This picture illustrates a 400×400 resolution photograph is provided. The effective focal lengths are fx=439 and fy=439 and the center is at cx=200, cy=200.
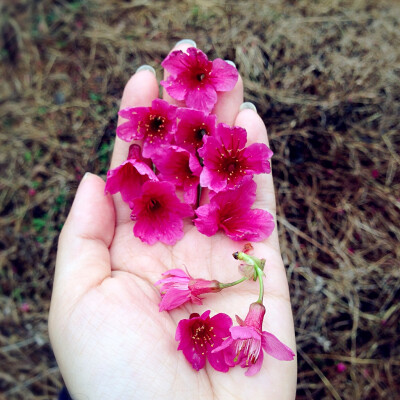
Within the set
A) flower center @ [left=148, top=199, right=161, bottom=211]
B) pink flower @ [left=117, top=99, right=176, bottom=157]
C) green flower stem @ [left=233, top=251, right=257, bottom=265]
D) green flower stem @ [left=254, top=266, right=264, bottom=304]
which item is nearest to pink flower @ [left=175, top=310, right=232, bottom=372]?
green flower stem @ [left=254, top=266, right=264, bottom=304]

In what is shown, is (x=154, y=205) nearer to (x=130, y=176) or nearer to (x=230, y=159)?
(x=130, y=176)

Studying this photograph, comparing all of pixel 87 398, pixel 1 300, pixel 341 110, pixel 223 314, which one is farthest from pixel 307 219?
pixel 1 300

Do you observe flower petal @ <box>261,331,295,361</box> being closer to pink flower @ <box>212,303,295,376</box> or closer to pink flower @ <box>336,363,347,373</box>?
pink flower @ <box>212,303,295,376</box>

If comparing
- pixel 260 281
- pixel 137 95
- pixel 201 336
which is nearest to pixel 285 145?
pixel 137 95

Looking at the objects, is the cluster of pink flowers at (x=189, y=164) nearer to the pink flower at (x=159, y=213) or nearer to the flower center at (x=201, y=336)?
the pink flower at (x=159, y=213)

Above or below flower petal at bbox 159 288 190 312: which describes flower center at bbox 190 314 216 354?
below

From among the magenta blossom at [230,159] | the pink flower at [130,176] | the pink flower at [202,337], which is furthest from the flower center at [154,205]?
the pink flower at [202,337]
